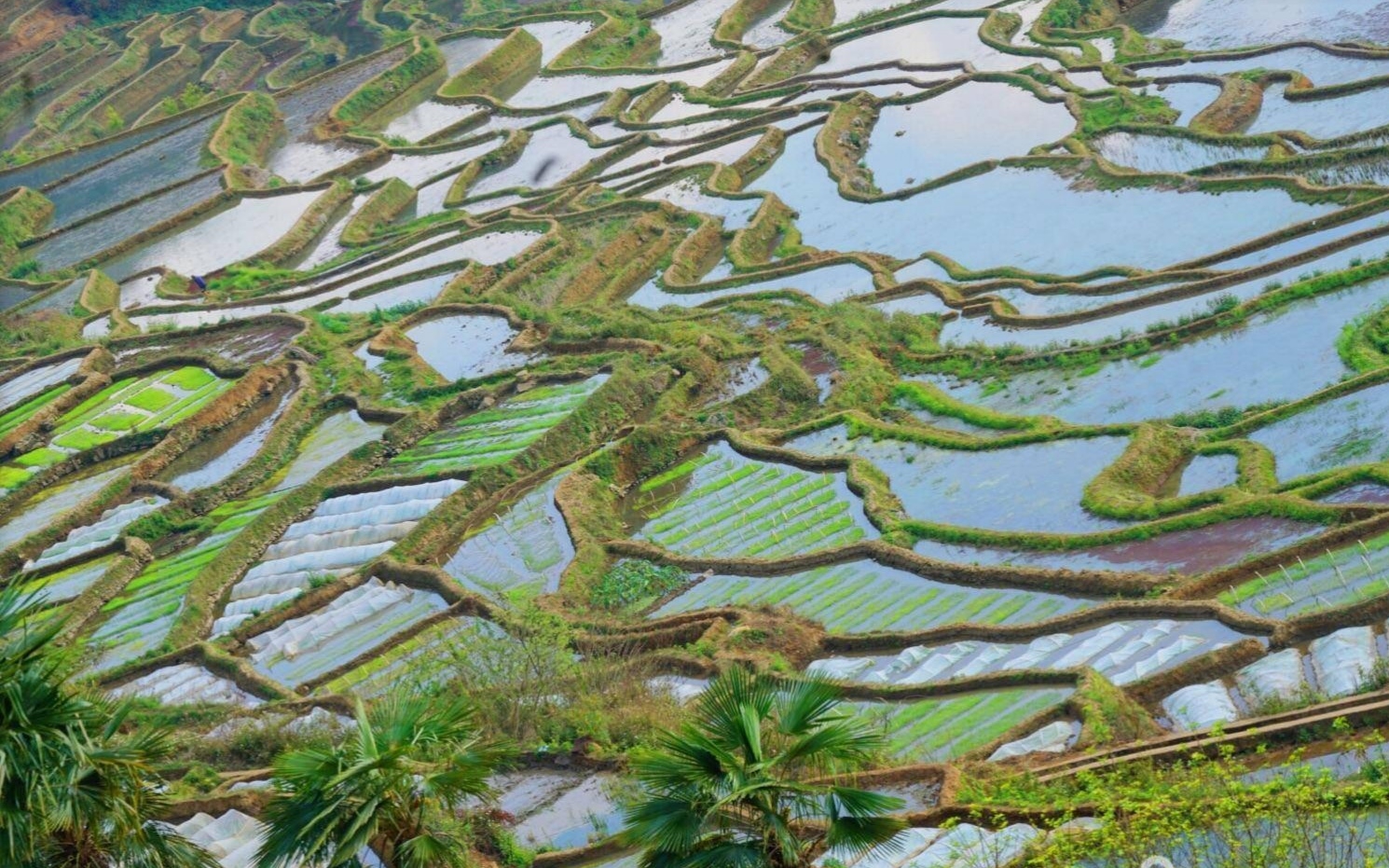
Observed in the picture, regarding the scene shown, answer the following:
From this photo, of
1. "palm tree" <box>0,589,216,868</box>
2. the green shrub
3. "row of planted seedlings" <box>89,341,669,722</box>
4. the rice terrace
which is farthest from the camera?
"row of planted seedlings" <box>89,341,669,722</box>

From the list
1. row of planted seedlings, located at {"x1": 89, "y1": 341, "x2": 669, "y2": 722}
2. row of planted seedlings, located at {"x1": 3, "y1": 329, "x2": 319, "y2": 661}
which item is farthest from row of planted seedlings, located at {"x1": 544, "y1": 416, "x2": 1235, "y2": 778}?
row of planted seedlings, located at {"x1": 3, "y1": 329, "x2": 319, "y2": 661}

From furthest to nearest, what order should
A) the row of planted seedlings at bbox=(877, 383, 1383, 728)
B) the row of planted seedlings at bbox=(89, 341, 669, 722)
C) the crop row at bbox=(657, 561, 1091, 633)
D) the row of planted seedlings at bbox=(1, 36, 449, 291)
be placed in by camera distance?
the row of planted seedlings at bbox=(1, 36, 449, 291)
the row of planted seedlings at bbox=(89, 341, 669, 722)
the crop row at bbox=(657, 561, 1091, 633)
the row of planted seedlings at bbox=(877, 383, 1383, 728)

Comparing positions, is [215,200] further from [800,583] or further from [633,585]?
[800,583]

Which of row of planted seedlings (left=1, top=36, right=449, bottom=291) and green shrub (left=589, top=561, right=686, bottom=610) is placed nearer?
green shrub (left=589, top=561, right=686, bottom=610)

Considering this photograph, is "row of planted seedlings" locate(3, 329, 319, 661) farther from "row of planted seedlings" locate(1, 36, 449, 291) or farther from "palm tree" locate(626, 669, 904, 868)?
"palm tree" locate(626, 669, 904, 868)

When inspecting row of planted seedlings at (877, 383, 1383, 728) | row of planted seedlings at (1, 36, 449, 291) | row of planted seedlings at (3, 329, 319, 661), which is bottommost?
row of planted seedlings at (1, 36, 449, 291)

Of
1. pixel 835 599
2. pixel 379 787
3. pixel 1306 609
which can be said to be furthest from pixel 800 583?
pixel 379 787

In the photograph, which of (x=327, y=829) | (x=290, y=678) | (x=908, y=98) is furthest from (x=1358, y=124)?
(x=327, y=829)
